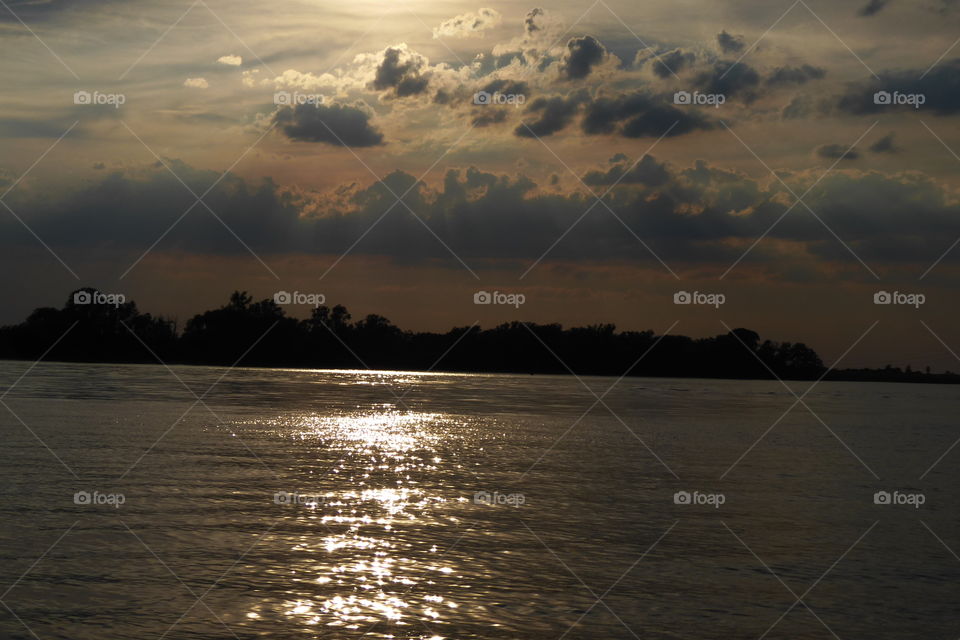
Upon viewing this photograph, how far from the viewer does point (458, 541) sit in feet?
73.2

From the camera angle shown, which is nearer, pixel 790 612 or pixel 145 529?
pixel 790 612

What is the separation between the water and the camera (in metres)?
16.4

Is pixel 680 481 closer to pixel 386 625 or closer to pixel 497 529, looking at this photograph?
pixel 497 529

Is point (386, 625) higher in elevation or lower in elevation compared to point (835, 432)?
lower

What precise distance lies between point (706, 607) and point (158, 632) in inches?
371

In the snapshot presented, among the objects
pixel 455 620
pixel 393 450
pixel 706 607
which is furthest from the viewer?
pixel 393 450

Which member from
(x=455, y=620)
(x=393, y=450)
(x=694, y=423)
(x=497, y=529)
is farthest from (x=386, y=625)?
(x=694, y=423)

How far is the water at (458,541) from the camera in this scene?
53.7 ft

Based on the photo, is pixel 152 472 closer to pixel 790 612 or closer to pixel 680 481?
pixel 680 481

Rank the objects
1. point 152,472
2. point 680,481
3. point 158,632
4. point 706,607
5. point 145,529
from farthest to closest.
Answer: point 680,481, point 152,472, point 145,529, point 706,607, point 158,632

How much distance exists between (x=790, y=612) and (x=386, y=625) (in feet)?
24.2

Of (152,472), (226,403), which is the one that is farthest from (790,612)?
(226,403)

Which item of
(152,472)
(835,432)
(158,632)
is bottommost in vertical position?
(158,632)

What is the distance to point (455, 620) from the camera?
16.0 meters
